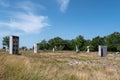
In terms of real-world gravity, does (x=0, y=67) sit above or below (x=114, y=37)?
below

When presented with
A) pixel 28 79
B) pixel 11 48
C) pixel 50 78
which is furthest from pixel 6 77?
pixel 11 48

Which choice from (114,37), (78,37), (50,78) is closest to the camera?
(50,78)

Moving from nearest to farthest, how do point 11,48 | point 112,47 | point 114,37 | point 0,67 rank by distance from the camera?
point 0,67 → point 11,48 → point 112,47 → point 114,37

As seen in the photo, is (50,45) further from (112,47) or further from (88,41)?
(112,47)

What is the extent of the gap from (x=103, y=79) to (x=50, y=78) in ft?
8.83

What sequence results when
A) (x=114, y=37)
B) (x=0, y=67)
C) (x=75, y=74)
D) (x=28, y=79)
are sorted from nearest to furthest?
(x=28, y=79) → (x=0, y=67) → (x=75, y=74) → (x=114, y=37)

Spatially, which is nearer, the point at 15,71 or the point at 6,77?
the point at 6,77

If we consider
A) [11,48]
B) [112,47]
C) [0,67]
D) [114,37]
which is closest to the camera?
[0,67]

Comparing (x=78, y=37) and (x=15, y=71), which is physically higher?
(x=78, y=37)

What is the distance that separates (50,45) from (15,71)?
98834 millimetres

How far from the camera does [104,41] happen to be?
367 ft

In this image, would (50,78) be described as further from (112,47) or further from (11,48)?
(112,47)

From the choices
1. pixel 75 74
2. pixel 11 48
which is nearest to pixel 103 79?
pixel 75 74

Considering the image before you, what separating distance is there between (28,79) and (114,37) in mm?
103988
